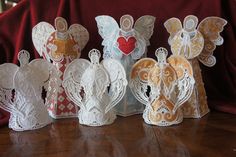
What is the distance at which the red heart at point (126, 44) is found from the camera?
713 mm

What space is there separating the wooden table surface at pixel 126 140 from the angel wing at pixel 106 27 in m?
0.19

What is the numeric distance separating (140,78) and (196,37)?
0.51 ft

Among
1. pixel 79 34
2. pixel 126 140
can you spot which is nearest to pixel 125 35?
pixel 79 34

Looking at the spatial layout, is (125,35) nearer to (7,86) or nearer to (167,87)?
(167,87)

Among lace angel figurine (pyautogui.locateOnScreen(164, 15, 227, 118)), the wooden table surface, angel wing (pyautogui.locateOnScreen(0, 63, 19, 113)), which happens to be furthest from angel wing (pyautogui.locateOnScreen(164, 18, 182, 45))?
angel wing (pyautogui.locateOnScreen(0, 63, 19, 113))

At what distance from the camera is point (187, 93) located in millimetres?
661

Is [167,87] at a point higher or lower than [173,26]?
lower

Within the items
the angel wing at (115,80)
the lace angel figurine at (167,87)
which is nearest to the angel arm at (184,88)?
the lace angel figurine at (167,87)

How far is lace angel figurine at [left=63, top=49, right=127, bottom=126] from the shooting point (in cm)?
67

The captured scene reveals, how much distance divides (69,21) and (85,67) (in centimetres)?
21

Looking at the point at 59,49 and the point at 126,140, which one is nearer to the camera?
the point at 126,140

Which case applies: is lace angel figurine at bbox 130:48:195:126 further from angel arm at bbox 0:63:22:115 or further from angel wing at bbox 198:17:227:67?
angel arm at bbox 0:63:22:115

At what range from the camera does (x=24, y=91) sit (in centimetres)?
65

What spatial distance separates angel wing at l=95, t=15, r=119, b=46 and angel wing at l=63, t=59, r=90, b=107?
10cm
